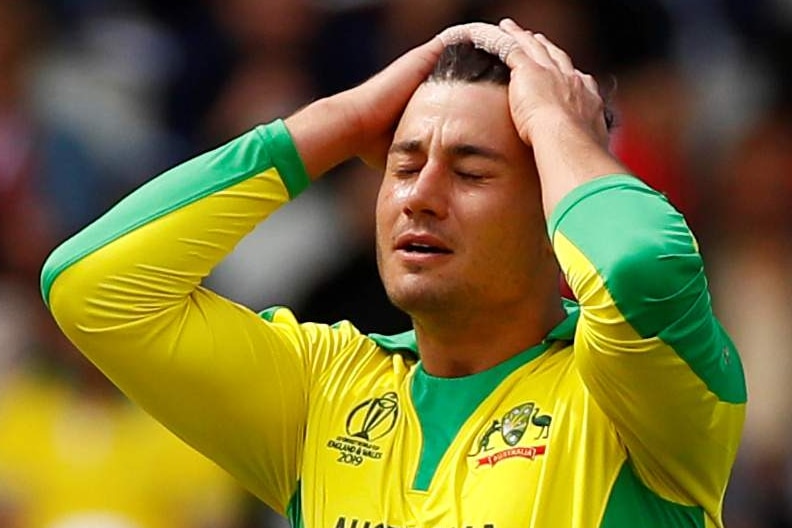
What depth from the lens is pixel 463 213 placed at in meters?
3.87

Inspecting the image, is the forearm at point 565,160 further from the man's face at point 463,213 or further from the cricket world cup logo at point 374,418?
the cricket world cup logo at point 374,418

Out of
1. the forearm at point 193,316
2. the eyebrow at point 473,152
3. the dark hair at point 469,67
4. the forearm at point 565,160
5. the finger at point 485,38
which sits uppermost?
the finger at point 485,38

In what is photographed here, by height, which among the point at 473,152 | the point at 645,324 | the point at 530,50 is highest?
the point at 530,50

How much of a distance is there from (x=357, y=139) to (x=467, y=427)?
71 centimetres

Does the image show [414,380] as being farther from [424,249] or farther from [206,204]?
[206,204]

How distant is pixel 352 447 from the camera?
394cm

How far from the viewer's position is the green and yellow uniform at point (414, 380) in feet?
11.5

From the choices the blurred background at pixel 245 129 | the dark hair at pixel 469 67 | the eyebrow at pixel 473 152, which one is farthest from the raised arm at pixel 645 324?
the blurred background at pixel 245 129

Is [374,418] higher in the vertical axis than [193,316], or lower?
lower

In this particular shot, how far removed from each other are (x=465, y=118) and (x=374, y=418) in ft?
2.07

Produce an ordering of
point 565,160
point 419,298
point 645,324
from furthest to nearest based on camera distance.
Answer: point 419,298
point 565,160
point 645,324

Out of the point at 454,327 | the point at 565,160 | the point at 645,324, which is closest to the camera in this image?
the point at 645,324

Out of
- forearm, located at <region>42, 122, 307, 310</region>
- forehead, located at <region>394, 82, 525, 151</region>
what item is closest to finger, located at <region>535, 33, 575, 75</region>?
forehead, located at <region>394, 82, 525, 151</region>

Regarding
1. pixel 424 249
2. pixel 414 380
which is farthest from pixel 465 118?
pixel 414 380
